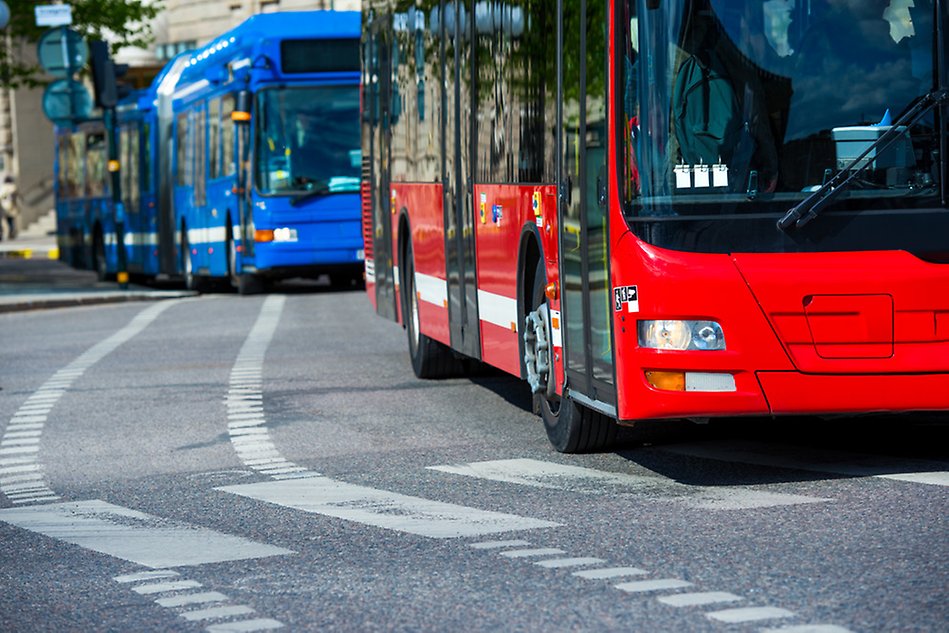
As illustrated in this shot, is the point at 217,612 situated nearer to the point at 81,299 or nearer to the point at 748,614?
the point at 748,614

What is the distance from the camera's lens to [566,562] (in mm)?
7027

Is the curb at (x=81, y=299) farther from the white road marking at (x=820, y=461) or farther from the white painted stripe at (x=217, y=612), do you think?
the white painted stripe at (x=217, y=612)

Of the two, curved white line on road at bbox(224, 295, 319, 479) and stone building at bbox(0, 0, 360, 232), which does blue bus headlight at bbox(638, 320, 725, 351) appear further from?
stone building at bbox(0, 0, 360, 232)

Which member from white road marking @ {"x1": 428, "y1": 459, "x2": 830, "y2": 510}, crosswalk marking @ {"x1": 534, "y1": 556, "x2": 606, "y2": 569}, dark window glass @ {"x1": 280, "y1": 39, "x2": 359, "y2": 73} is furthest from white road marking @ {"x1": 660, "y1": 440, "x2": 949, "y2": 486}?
dark window glass @ {"x1": 280, "y1": 39, "x2": 359, "y2": 73}

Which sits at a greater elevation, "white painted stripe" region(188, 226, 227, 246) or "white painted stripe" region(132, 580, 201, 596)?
"white painted stripe" region(132, 580, 201, 596)

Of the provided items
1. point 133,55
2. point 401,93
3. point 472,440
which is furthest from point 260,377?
point 133,55

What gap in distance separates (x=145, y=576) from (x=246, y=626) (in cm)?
112

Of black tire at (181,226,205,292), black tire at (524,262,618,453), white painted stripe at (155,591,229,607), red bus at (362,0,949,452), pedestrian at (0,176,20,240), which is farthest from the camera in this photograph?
pedestrian at (0,176,20,240)

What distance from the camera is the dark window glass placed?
2623cm

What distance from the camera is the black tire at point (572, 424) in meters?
10.1

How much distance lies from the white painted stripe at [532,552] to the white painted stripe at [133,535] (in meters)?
0.82

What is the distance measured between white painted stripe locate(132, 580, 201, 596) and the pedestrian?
6333cm

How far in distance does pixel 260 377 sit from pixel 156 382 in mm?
746

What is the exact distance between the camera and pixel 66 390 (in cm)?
1531
